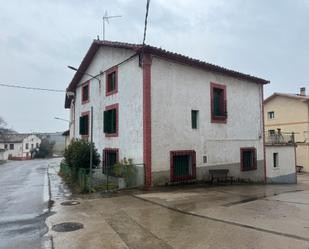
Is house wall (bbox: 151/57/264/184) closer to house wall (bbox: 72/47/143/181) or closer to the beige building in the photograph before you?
house wall (bbox: 72/47/143/181)

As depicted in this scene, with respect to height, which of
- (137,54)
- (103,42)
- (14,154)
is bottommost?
(14,154)

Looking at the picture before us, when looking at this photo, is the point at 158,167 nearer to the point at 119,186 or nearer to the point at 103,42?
the point at 119,186

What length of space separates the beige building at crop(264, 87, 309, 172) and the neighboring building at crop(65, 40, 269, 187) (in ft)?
45.4

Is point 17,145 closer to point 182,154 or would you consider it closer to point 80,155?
point 80,155

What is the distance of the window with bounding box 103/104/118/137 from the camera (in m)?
16.1

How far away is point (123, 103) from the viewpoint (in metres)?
15.5

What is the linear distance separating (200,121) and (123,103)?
4309 millimetres

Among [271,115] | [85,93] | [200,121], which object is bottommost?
[200,121]

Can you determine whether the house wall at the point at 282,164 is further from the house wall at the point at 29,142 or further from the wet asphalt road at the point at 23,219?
the house wall at the point at 29,142

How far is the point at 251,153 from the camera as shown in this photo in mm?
19516

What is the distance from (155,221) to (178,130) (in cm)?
754

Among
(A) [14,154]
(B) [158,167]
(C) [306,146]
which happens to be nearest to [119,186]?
(B) [158,167]

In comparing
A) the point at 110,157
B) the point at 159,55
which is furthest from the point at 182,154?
the point at 159,55

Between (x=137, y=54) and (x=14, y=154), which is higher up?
(x=137, y=54)
